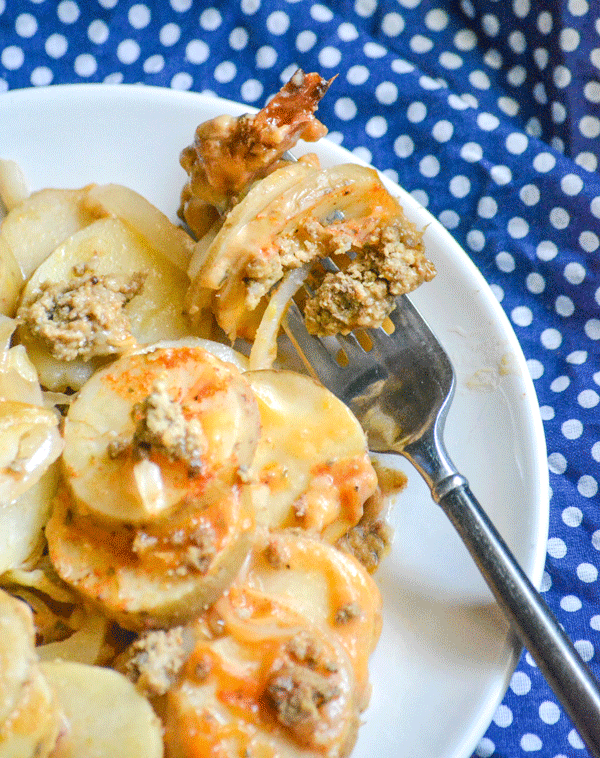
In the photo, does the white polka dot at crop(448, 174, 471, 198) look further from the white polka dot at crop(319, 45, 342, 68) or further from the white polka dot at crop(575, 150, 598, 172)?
the white polka dot at crop(319, 45, 342, 68)

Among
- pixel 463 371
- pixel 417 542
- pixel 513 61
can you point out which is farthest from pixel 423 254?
pixel 513 61

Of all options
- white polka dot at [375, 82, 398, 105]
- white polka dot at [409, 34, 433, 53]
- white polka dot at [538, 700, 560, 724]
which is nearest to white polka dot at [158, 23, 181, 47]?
white polka dot at [375, 82, 398, 105]

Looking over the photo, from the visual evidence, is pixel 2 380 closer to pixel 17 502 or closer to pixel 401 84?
pixel 17 502

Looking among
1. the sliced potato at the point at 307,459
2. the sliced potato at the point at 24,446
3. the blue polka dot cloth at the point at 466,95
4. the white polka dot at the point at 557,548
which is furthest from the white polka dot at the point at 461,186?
the sliced potato at the point at 24,446

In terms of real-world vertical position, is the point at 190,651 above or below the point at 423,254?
below

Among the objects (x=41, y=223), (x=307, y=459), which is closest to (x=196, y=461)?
(x=307, y=459)

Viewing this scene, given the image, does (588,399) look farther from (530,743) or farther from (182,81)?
(182,81)

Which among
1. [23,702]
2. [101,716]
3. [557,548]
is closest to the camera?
[23,702]
